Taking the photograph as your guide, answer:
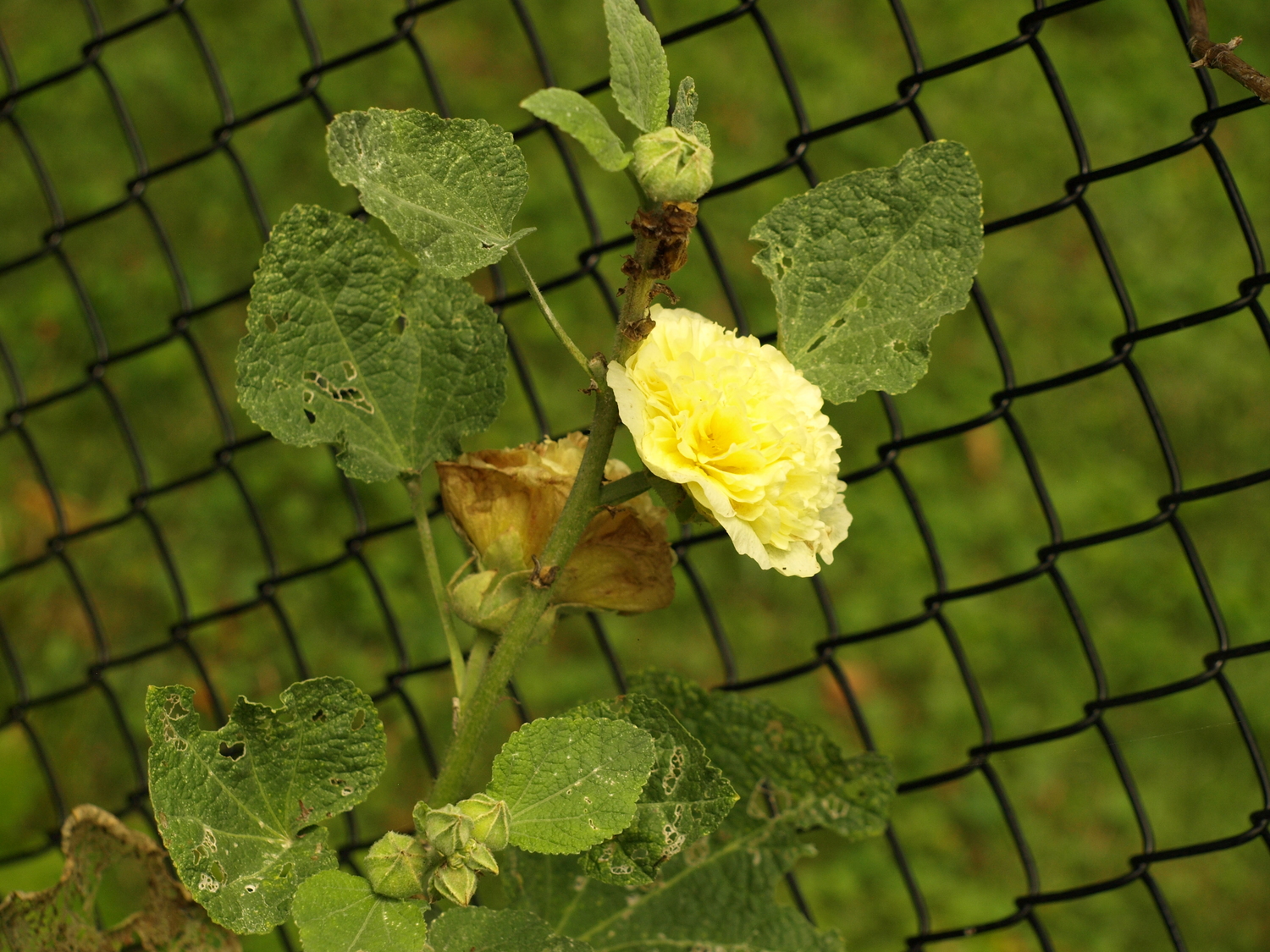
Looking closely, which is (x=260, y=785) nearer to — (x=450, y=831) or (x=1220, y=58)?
(x=450, y=831)

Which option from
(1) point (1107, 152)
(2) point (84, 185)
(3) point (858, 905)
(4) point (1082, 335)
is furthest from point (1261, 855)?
(2) point (84, 185)

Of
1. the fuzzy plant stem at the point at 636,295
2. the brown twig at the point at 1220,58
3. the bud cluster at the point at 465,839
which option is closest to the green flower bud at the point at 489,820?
the bud cluster at the point at 465,839

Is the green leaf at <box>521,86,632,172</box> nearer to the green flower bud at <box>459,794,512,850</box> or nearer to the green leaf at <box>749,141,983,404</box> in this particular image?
the green leaf at <box>749,141,983,404</box>

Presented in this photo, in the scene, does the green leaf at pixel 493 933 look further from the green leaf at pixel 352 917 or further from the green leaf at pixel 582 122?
the green leaf at pixel 582 122

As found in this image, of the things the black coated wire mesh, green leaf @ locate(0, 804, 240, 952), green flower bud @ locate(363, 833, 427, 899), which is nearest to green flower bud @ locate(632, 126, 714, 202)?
green flower bud @ locate(363, 833, 427, 899)

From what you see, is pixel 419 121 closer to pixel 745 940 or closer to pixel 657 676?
pixel 657 676

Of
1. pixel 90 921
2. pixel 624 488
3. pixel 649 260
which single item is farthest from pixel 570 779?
pixel 90 921
